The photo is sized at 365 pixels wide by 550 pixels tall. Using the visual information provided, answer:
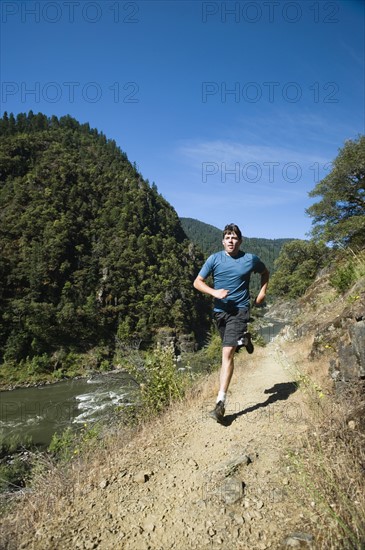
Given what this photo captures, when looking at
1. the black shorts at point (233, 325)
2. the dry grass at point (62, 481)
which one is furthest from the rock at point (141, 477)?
the black shorts at point (233, 325)

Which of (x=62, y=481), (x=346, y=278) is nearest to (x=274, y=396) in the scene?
(x=62, y=481)

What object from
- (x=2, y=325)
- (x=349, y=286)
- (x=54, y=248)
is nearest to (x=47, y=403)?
(x=2, y=325)

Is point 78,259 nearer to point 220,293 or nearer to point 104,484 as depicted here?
point 220,293

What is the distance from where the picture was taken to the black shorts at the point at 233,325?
3731mm

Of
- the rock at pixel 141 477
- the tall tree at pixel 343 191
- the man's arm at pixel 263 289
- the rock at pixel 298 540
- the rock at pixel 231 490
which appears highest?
the tall tree at pixel 343 191

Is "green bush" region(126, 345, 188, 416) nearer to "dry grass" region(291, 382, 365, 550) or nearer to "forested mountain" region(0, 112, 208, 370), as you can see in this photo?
"dry grass" region(291, 382, 365, 550)

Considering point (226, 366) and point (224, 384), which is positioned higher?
point (226, 366)

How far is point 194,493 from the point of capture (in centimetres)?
246

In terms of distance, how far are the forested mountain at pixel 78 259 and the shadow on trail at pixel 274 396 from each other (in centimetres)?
5657

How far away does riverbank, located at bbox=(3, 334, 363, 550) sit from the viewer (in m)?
1.98

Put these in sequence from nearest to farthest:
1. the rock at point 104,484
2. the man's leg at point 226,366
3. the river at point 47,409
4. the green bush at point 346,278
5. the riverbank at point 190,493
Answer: the riverbank at point 190,493 < the rock at point 104,484 < the man's leg at point 226,366 < the green bush at point 346,278 < the river at point 47,409

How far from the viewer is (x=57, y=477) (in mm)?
2850

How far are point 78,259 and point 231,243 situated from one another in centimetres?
7990

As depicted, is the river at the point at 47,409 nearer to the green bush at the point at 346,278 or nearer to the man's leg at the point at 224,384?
the green bush at the point at 346,278
